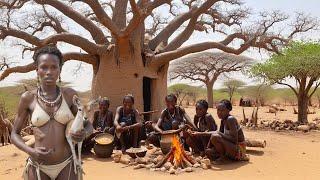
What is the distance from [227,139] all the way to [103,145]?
219cm

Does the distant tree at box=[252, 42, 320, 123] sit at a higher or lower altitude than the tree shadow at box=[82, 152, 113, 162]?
higher

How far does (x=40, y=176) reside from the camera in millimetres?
2984

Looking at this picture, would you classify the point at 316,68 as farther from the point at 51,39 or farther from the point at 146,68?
the point at 51,39

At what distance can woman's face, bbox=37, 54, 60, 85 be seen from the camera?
9.85ft

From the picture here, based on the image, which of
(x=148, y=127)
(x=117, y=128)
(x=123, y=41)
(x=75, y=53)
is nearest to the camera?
(x=117, y=128)

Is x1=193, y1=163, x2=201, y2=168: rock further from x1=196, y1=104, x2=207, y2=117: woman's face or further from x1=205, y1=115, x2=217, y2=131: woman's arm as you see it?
x1=196, y1=104, x2=207, y2=117: woman's face

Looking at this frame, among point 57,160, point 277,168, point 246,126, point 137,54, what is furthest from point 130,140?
point 246,126

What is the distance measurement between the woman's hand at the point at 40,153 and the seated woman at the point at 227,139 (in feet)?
13.5

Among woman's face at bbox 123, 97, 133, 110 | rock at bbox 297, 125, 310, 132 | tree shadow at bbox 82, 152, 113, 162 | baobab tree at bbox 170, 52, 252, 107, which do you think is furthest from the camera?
baobab tree at bbox 170, 52, 252, 107

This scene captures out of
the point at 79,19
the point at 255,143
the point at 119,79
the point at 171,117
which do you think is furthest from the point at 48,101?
the point at 79,19

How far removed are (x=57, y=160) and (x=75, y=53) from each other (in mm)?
8805

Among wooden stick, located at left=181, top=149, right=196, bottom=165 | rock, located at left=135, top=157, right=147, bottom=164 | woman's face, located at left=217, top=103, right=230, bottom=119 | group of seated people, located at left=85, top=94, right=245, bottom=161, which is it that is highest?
woman's face, located at left=217, top=103, right=230, bottom=119

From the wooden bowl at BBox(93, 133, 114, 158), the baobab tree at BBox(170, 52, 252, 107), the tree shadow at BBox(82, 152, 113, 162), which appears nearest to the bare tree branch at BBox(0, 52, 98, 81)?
the tree shadow at BBox(82, 152, 113, 162)

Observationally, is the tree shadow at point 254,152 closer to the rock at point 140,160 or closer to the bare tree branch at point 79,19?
the rock at point 140,160
